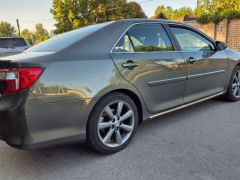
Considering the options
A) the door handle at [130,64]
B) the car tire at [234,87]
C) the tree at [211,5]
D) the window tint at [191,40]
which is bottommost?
the car tire at [234,87]

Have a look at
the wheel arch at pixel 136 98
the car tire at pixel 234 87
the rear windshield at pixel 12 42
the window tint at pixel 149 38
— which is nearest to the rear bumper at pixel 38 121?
the wheel arch at pixel 136 98

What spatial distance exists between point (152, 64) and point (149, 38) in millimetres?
402

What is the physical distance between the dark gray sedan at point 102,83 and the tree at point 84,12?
3100cm

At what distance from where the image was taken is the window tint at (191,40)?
11.7 feet

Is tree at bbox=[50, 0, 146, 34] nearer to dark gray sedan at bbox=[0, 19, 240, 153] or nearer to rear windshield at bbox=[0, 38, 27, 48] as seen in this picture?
rear windshield at bbox=[0, 38, 27, 48]

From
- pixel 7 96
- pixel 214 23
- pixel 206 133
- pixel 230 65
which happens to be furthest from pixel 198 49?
pixel 214 23

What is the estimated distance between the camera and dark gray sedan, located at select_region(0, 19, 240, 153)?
7.21 feet

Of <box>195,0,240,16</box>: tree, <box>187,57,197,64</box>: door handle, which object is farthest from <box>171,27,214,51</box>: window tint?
<box>195,0,240,16</box>: tree

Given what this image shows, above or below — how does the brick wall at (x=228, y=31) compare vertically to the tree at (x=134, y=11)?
below

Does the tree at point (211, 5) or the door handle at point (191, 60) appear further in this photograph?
the tree at point (211, 5)

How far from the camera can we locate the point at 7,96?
86.9 inches

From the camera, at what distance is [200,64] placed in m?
3.71

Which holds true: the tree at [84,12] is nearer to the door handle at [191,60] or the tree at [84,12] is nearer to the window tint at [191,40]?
the window tint at [191,40]

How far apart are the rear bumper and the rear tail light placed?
9 cm
